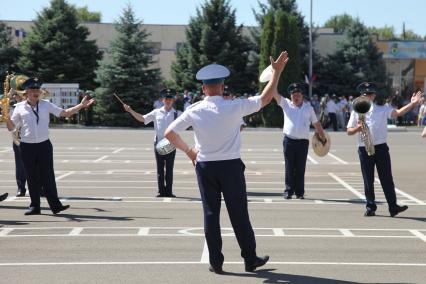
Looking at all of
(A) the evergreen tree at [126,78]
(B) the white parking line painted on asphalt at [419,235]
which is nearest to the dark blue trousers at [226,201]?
(B) the white parking line painted on asphalt at [419,235]

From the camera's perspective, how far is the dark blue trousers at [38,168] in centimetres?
1184

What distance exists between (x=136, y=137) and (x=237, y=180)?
26.4m

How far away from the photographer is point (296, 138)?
562 inches

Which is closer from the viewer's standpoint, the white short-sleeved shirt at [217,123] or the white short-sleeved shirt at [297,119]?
the white short-sleeved shirt at [217,123]

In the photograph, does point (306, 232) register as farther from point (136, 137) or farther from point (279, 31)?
point (279, 31)

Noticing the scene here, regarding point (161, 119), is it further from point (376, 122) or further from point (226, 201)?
point (226, 201)

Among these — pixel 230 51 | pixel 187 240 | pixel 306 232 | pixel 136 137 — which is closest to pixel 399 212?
pixel 306 232

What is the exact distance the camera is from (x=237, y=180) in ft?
26.0

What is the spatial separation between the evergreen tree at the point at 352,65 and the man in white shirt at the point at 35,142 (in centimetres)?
4192

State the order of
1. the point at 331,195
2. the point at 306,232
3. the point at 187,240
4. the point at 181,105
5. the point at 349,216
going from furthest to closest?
the point at 181,105
the point at 331,195
the point at 349,216
the point at 306,232
the point at 187,240

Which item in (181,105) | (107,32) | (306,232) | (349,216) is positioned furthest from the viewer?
(107,32)

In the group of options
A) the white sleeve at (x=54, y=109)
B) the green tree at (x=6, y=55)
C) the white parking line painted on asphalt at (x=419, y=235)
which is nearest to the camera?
the white parking line painted on asphalt at (x=419, y=235)

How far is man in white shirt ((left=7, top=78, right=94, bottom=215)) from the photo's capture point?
11.8m

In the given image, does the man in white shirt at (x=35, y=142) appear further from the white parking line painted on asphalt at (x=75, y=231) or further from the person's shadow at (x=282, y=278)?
the person's shadow at (x=282, y=278)
